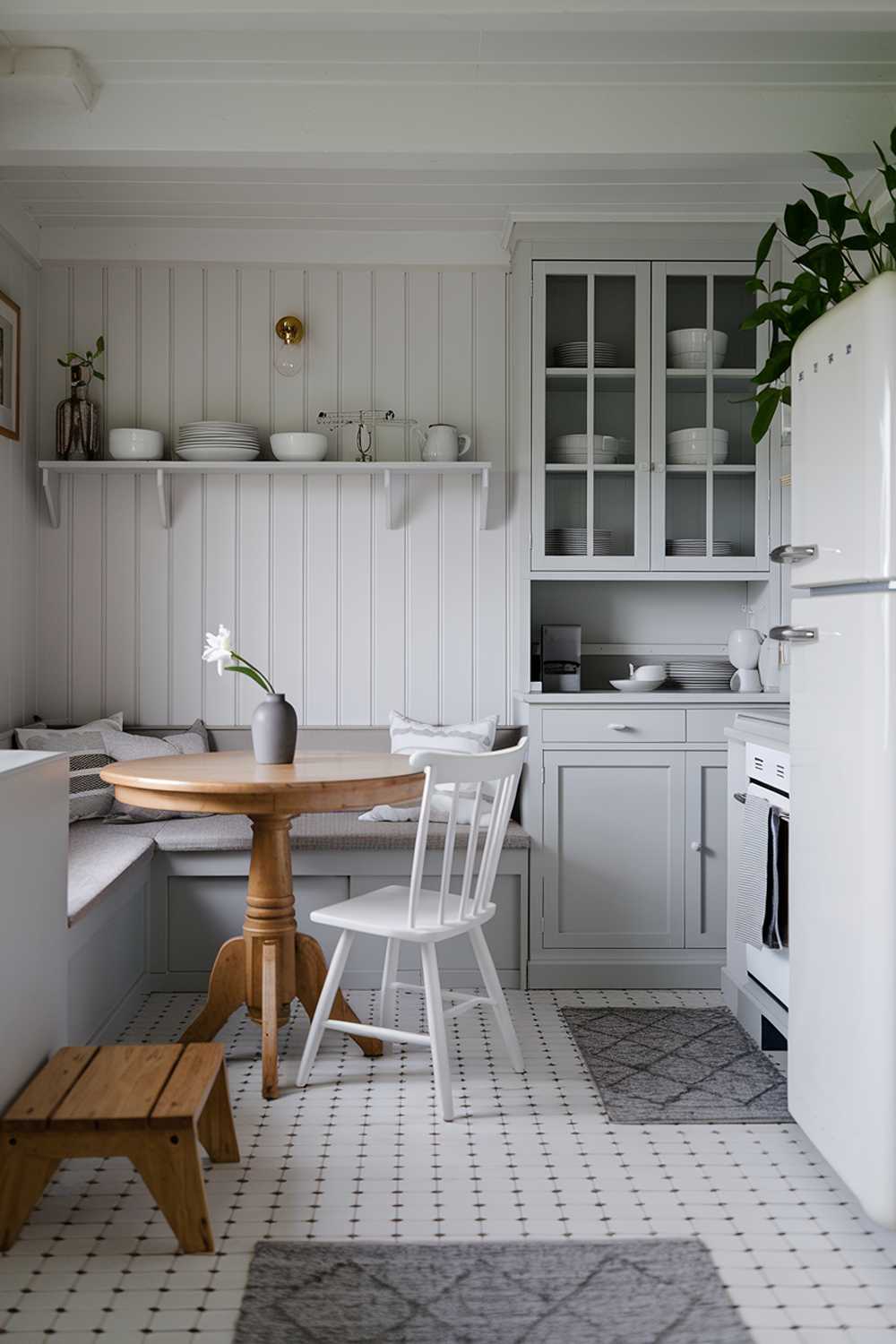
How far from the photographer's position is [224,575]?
4.25 meters

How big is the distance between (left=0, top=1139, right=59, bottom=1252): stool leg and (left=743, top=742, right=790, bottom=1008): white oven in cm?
169

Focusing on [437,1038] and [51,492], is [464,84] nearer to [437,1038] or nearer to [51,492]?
[51,492]

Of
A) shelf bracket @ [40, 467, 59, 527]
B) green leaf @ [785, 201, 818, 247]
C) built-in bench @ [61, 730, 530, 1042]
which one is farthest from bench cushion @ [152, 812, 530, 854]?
green leaf @ [785, 201, 818, 247]

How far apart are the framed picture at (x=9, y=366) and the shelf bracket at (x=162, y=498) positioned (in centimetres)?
49

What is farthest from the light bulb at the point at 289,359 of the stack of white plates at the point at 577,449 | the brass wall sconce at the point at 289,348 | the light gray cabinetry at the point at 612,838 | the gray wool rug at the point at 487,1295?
the gray wool rug at the point at 487,1295

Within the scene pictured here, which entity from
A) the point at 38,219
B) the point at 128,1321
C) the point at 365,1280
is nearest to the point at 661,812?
the point at 365,1280

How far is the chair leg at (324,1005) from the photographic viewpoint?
285 cm

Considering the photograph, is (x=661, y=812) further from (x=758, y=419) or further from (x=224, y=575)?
(x=224, y=575)

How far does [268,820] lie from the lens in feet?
9.66

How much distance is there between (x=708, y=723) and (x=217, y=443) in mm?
1970

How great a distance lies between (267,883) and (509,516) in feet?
6.10

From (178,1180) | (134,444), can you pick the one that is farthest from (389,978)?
(134,444)

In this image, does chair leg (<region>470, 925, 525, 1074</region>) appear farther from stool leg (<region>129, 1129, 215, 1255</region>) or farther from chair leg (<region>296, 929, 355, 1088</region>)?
stool leg (<region>129, 1129, 215, 1255</region>)

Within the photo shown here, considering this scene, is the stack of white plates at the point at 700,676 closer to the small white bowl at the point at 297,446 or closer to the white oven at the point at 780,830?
the white oven at the point at 780,830
